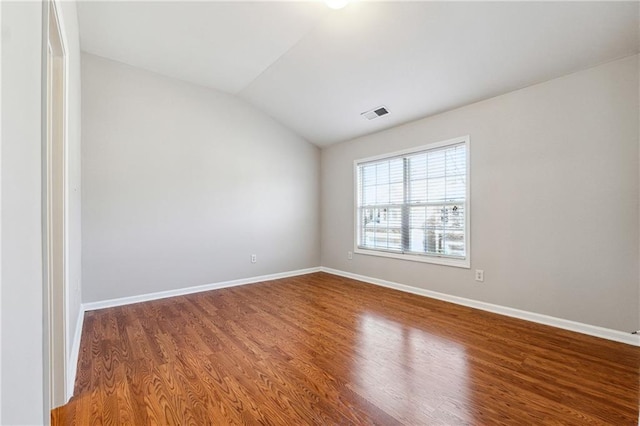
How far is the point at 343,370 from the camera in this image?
199 cm

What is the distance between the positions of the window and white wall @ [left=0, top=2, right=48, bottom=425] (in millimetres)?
3587

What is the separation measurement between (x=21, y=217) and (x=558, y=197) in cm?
361

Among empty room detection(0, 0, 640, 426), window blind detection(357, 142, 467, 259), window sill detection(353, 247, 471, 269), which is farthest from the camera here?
window blind detection(357, 142, 467, 259)

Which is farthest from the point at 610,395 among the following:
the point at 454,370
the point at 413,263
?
the point at 413,263

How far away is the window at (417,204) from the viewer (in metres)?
3.50

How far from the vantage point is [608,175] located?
2486 millimetres

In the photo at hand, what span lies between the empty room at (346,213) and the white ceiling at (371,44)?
0.9 inches

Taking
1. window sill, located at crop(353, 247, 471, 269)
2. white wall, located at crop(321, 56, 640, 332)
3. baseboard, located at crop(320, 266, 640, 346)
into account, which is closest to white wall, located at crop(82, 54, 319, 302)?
window sill, located at crop(353, 247, 471, 269)

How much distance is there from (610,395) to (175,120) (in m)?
4.76

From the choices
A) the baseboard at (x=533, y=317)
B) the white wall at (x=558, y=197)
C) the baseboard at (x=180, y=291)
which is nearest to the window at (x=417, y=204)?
the white wall at (x=558, y=197)

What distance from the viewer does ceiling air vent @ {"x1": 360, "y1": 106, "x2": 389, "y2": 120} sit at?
383 centimetres

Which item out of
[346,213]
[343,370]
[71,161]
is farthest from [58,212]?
[346,213]

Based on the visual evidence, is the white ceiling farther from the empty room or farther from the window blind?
the window blind

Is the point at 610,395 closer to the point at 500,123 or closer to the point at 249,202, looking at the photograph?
the point at 500,123
